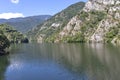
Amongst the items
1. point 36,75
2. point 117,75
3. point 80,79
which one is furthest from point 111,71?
point 36,75

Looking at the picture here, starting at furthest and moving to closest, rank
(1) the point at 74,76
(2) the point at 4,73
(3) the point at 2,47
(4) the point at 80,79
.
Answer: (3) the point at 2,47 → (2) the point at 4,73 → (1) the point at 74,76 → (4) the point at 80,79

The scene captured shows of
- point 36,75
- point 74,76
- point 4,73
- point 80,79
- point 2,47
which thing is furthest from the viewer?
point 2,47

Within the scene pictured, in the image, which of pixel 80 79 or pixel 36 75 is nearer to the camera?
pixel 80 79

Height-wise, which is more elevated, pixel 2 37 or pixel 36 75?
pixel 2 37

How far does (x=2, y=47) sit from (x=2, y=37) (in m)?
7.80

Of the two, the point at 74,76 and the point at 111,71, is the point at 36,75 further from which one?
the point at 111,71

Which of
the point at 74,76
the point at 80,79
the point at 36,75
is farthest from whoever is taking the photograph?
the point at 36,75

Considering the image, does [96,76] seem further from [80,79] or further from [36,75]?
[36,75]

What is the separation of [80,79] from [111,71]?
636 inches

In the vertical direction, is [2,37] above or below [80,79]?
above

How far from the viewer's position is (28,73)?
335ft

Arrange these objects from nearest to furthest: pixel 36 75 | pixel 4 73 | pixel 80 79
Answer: pixel 80 79 → pixel 36 75 → pixel 4 73

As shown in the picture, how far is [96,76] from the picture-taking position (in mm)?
88562

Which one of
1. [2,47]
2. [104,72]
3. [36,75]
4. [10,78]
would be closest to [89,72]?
[104,72]
